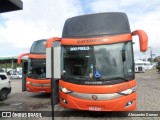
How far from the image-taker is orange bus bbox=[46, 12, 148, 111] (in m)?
8.66

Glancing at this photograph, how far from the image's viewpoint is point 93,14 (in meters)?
9.95

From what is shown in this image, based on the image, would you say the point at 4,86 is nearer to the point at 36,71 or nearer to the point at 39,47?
the point at 36,71

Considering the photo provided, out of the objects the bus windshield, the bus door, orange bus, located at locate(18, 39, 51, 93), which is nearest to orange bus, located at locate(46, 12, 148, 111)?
the bus windshield

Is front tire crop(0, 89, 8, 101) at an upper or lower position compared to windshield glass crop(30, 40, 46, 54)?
lower

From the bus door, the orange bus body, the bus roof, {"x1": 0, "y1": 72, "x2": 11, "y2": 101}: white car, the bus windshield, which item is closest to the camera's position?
the orange bus body

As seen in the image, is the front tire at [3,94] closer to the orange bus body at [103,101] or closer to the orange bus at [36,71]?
the orange bus at [36,71]

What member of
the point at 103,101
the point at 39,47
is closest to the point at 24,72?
the point at 39,47

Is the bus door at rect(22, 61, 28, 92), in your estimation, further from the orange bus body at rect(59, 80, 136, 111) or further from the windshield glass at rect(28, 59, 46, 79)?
the orange bus body at rect(59, 80, 136, 111)

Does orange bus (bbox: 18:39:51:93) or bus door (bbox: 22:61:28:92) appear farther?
bus door (bbox: 22:61:28:92)

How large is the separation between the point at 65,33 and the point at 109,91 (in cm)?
283

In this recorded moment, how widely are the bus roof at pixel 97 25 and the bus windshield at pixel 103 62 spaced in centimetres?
52

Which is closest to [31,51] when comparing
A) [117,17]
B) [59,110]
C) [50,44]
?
[59,110]

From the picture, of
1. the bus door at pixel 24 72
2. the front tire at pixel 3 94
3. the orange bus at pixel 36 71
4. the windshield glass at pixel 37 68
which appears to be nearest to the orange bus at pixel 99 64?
the orange bus at pixel 36 71

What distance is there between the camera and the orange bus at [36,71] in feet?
49.8
